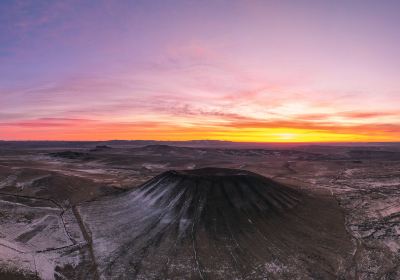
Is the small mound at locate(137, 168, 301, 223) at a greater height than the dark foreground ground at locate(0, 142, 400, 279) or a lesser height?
greater

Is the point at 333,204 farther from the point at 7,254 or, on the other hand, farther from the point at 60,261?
the point at 7,254

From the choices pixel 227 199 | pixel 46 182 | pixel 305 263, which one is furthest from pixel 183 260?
pixel 46 182

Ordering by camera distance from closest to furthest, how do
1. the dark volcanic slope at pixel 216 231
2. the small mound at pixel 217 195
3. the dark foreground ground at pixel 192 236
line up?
the dark foreground ground at pixel 192 236 < the dark volcanic slope at pixel 216 231 < the small mound at pixel 217 195

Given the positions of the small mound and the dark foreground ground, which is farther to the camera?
the small mound

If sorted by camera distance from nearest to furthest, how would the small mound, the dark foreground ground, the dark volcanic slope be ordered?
the dark foreground ground < the dark volcanic slope < the small mound

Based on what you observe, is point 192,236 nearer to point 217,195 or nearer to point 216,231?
point 216,231

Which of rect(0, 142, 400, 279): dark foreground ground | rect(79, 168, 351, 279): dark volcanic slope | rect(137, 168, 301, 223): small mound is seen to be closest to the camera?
rect(0, 142, 400, 279): dark foreground ground

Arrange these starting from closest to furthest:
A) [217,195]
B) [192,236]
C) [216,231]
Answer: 1. [192,236]
2. [216,231]
3. [217,195]

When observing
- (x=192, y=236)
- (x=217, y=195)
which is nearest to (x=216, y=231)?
(x=192, y=236)
